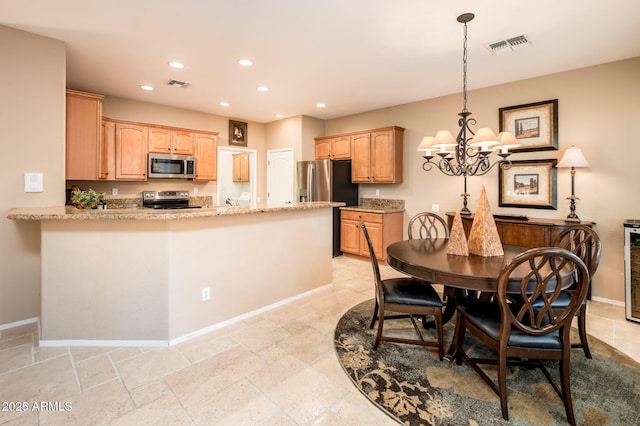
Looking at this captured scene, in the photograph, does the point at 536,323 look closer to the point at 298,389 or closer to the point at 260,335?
the point at 298,389

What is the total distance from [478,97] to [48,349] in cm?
547

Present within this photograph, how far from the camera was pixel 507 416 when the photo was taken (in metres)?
1.71

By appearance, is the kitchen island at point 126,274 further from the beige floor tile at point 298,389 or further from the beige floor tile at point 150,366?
the beige floor tile at point 298,389

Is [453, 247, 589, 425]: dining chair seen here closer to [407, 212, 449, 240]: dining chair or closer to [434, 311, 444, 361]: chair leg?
[434, 311, 444, 361]: chair leg

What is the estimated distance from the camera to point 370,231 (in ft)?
16.9

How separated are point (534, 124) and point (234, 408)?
4.43 metres

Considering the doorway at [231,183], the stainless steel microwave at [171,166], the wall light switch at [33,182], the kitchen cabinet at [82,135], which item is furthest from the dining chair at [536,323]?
the doorway at [231,183]

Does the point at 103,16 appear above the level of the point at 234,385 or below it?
above

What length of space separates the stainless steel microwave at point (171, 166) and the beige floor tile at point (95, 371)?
3324 mm

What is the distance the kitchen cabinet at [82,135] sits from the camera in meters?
3.62

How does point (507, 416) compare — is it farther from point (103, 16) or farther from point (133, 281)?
point (103, 16)

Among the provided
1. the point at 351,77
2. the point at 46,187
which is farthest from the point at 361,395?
the point at 351,77

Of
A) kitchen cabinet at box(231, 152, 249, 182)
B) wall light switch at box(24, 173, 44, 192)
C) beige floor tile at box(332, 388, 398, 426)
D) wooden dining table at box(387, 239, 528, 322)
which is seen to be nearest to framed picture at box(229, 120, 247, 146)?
kitchen cabinet at box(231, 152, 249, 182)

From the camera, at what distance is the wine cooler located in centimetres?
292
